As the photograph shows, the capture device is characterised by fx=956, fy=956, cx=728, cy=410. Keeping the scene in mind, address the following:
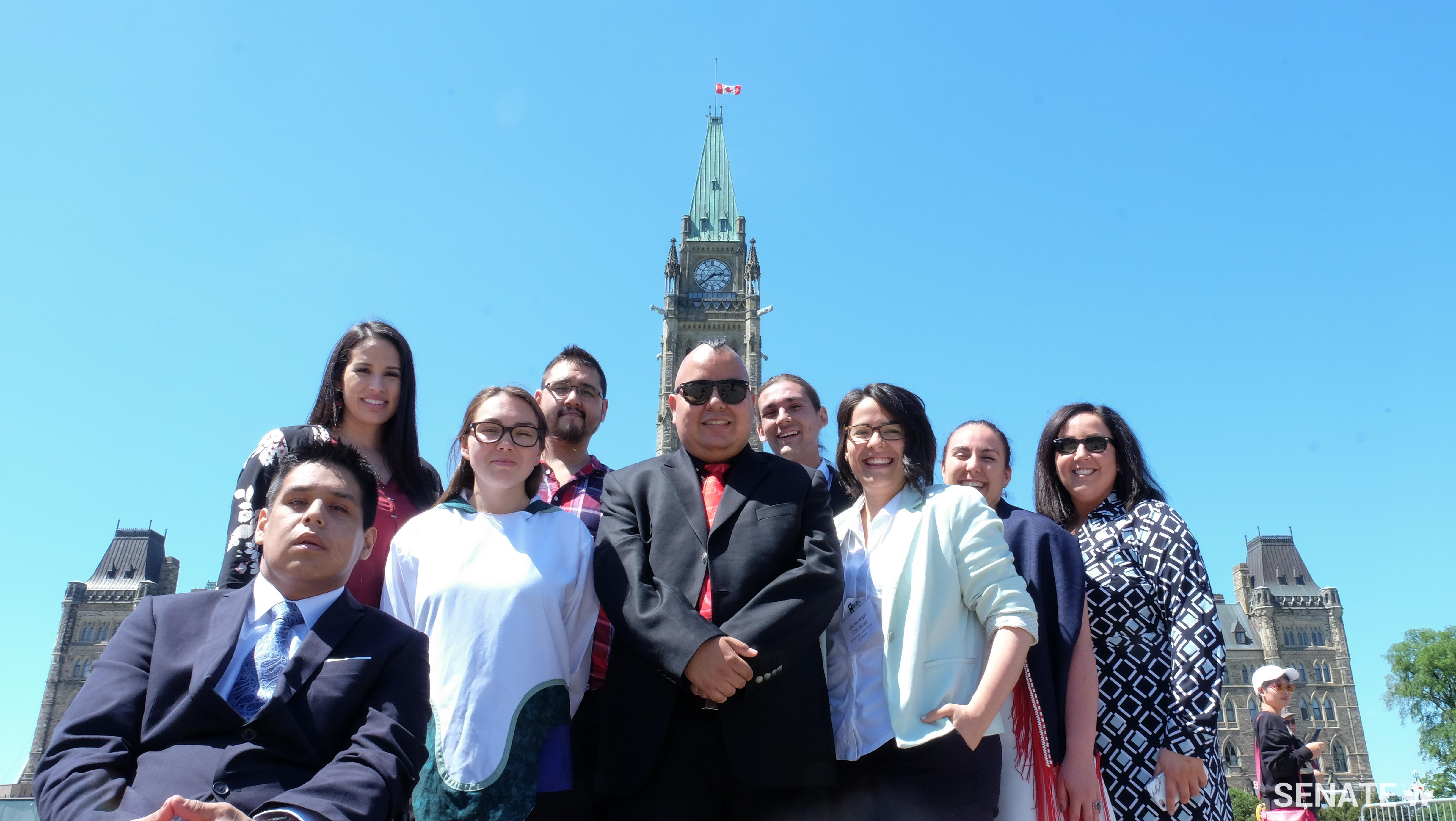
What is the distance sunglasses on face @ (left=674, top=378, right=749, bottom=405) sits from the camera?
375 centimetres

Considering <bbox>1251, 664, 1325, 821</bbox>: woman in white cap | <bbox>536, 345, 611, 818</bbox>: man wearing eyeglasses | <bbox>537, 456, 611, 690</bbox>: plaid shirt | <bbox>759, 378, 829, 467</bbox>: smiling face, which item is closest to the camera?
<bbox>537, 456, 611, 690</bbox>: plaid shirt

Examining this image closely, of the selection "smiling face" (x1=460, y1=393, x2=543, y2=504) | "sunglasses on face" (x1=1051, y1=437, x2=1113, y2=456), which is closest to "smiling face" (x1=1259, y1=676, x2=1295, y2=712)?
"sunglasses on face" (x1=1051, y1=437, x2=1113, y2=456)

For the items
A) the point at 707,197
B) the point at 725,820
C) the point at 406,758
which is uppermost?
the point at 707,197

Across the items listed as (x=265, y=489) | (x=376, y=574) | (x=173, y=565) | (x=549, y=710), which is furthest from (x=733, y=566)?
(x=173, y=565)

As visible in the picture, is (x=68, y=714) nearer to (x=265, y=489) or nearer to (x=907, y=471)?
(x=265, y=489)

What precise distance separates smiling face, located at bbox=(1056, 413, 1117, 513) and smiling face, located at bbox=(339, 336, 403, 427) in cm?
311

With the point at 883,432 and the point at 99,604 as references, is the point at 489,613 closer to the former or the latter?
the point at 883,432

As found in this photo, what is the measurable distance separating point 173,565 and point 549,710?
72.4 m

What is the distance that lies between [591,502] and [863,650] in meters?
1.82

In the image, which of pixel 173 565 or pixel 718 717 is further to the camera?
pixel 173 565

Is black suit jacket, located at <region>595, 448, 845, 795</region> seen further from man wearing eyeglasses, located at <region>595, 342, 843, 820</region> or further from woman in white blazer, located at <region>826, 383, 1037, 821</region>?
woman in white blazer, located at <region>826, 383, 1037, 821</region>

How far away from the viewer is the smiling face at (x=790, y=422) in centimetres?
541

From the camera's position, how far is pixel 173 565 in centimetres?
6481

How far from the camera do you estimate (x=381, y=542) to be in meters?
3.99
